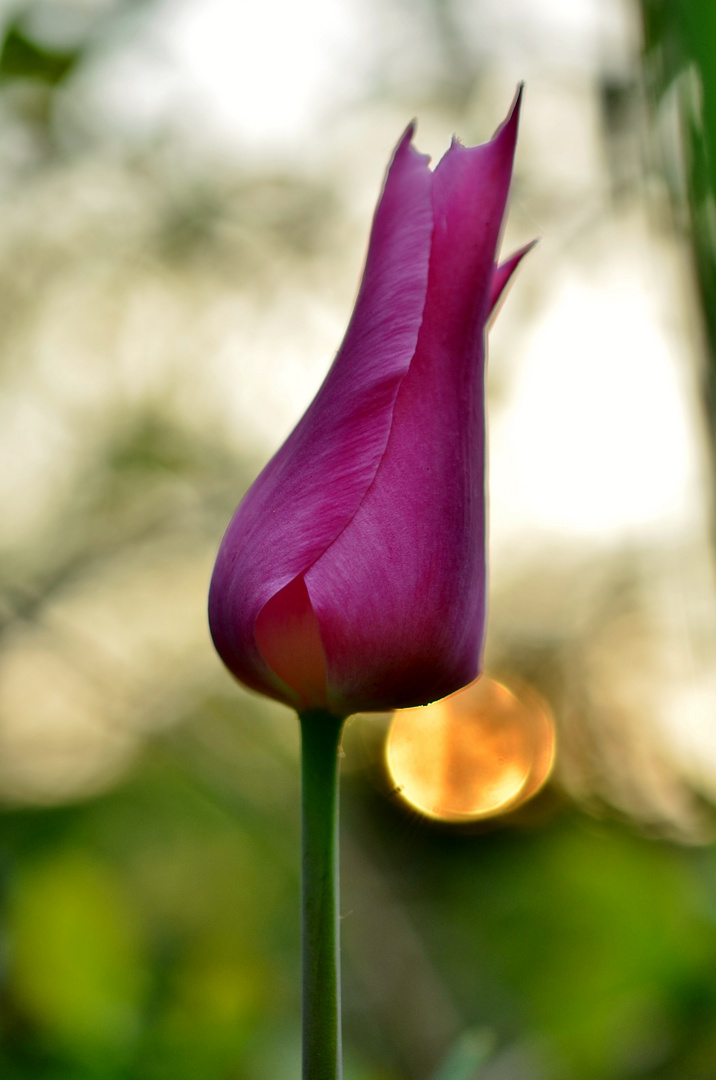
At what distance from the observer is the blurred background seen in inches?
35.1

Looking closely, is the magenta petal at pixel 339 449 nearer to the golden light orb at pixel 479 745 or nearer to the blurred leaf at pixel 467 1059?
the blurred leaf at pixel 467 1059

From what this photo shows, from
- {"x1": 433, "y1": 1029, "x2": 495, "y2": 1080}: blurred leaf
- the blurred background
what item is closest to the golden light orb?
the blurred background

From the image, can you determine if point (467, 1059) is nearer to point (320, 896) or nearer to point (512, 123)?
point (320, 896)

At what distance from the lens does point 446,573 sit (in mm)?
262

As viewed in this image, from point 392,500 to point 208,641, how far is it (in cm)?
169

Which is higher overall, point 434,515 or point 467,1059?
point 434,515

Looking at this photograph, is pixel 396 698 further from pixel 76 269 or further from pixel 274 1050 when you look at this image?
pixel 76 269

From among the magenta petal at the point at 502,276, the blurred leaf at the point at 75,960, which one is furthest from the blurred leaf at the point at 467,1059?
the blurred leaf at the point at 75,960

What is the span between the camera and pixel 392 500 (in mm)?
267

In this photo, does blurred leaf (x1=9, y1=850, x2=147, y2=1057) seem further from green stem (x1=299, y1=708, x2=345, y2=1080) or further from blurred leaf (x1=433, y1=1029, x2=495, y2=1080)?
green stem (x1=299, y1=708, x2=345, y2=1080)

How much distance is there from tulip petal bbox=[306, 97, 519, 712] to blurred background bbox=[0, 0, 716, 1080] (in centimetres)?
33

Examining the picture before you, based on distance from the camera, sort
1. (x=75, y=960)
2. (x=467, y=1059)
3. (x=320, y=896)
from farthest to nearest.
Result: (x=75, y=960) < (x=467, y=1059) < (x=320, y=896)

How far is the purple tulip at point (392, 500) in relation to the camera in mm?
260

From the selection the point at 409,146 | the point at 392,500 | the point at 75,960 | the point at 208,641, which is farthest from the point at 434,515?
the point at 208,641
